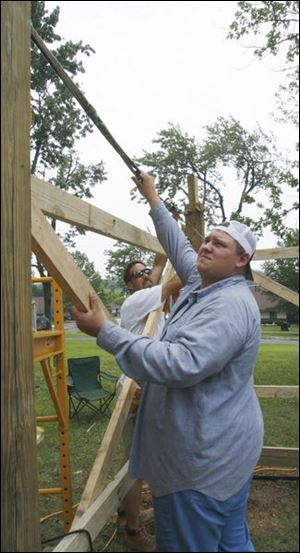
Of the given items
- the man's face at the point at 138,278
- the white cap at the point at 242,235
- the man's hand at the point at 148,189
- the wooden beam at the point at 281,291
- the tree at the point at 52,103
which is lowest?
the wooden beam at the point at 281,291

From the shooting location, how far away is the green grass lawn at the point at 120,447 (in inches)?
48.3

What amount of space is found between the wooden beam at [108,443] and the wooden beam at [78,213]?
72 centimetres

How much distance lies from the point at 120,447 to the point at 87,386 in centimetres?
261

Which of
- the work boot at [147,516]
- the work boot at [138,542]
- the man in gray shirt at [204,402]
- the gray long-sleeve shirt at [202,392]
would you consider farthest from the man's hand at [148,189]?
the work boot at [147,516]

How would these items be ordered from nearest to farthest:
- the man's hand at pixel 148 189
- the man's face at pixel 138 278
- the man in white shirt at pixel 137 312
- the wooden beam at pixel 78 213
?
the wooden beam at pixel 78 213 → the man's hand at pixel 148 189 → the man in white shirt at pixel 137 312 → the man's face at pixel 138 278

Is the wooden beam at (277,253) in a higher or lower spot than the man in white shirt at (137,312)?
higher

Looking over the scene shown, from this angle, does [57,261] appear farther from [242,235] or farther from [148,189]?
[148,189]

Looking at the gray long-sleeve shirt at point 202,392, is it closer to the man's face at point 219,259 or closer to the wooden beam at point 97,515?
the man's face at point 219,259

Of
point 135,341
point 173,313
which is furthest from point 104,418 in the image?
point 135,341

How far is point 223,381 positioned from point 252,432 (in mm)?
222

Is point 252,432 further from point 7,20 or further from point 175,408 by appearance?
point 7,20

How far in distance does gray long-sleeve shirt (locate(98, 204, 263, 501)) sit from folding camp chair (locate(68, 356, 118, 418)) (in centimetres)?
481

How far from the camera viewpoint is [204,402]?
4.84 feet

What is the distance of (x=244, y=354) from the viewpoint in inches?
59.2
